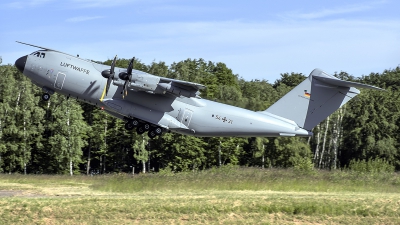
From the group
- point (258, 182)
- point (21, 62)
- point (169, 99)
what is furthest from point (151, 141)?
point (21, 62)

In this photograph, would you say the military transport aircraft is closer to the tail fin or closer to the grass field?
the tail fin

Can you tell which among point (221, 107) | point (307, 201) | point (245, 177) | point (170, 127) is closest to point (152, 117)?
point (170, 127)

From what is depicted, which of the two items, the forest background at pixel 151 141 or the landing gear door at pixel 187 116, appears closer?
the landing gear door at pixel 187 116

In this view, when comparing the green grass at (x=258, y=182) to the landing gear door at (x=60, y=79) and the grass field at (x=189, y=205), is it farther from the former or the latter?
the landing gear door at (x=60, y=79)

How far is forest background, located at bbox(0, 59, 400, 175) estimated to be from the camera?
193 ft

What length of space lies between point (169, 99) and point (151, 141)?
32.2 meters

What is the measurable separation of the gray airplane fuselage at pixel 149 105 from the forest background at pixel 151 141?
70.7ft

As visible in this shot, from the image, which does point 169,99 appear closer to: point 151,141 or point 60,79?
point 60,79

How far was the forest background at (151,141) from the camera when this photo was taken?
5869 cm

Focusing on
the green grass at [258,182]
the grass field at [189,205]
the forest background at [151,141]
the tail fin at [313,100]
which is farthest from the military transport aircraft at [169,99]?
the forest background at [151,141]

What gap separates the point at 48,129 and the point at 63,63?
1233 inches

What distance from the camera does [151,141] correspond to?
208 feet

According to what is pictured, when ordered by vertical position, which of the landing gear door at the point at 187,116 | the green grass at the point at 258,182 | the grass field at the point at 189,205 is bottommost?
the grass field at the point at 189,205

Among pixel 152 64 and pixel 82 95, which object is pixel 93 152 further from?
pixel 82 95
